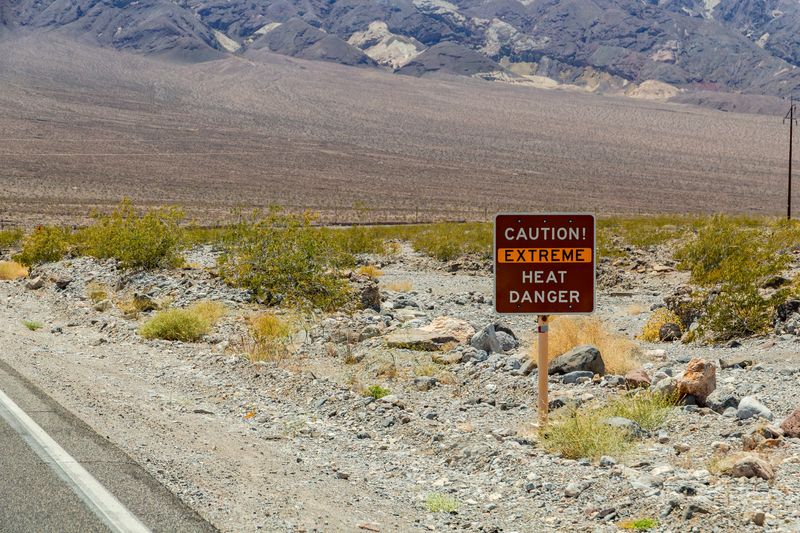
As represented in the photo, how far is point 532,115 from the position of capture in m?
160

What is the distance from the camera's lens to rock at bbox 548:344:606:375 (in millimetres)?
10422

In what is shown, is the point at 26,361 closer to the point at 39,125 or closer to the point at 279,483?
the point at 279,483

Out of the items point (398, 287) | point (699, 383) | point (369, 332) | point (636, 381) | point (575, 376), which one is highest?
point (699, 383)

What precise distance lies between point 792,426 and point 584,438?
157 cm

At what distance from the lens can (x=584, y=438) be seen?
7438 millimetres

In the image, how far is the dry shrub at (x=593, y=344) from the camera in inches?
439

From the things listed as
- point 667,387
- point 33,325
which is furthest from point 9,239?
point 667,387

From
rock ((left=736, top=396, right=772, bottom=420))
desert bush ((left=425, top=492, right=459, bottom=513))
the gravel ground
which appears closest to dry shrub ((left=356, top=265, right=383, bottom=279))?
the gravel ground

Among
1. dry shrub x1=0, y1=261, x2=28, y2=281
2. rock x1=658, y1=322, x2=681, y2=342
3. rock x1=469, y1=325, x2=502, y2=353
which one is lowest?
dry shrub x1=0, y1=261, x2=28, y2=281

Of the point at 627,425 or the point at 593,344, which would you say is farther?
the point at 593,344

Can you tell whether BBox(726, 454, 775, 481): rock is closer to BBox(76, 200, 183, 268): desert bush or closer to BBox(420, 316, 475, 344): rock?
BBox(420, 316, 475, 344): rock

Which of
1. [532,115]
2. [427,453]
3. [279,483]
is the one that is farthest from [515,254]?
[532,115]

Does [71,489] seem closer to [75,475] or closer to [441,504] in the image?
[75,475]

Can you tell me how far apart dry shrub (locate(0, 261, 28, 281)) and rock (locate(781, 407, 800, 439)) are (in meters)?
22.7
